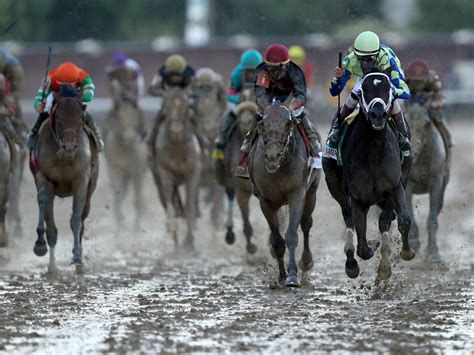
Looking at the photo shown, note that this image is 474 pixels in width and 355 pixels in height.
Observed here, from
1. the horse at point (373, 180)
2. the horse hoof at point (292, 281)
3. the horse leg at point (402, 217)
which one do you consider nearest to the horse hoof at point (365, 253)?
the horse at point (373, 180)

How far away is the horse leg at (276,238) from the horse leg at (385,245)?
1.26 meters

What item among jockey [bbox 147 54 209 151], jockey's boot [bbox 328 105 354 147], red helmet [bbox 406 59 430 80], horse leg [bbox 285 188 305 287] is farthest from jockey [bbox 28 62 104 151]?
red helmet [bbox 406 59 430 80]

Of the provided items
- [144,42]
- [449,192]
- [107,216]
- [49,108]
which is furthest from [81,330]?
[144,42]

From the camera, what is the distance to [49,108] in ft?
50.4

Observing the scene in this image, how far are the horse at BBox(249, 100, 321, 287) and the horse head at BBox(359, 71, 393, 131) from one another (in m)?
1.18

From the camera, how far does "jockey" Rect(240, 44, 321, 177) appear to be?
13.9 m

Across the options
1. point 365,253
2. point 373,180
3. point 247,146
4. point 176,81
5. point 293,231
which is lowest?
point 365,253

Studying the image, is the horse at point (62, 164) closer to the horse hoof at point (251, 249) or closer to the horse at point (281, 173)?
the horse at point (281, 173)

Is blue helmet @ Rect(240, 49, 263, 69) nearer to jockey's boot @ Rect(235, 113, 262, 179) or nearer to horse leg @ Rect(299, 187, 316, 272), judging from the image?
jockey's boot @ Rect(235, 113, 262, 179)

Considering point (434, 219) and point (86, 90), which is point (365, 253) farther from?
point (86, 90)

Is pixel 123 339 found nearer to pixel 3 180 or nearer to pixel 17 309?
pixel 17 309

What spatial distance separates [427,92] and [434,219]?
5.38ft

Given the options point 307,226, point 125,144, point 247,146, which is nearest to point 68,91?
point 247,146

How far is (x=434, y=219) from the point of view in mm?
16312
